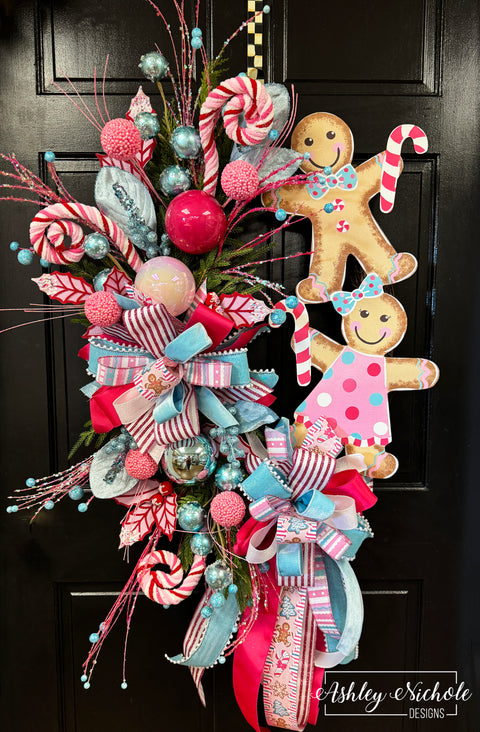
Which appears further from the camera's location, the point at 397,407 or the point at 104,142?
the point at 397,407

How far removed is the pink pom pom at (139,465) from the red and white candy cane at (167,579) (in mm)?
173

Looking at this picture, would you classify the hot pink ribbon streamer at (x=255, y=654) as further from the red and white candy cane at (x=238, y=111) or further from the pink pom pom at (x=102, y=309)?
the red and white candy cane at (x=238, y=111)

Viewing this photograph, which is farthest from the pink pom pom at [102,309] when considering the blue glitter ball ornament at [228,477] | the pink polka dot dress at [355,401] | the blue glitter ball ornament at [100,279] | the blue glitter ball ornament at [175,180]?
the pink polka dot dress at [355,401]

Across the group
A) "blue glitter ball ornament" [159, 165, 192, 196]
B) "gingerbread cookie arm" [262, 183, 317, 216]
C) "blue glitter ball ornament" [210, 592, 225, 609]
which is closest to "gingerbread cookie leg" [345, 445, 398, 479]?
"blue glitter ball ornament" [210, 592, 225, 609]

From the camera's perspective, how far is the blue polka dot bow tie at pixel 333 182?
3.08ft

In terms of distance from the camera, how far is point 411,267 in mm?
958

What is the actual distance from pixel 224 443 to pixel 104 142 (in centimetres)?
57

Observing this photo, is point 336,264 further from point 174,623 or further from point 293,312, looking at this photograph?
point 174,623

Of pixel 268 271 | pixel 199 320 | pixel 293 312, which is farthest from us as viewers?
pixel 268 271

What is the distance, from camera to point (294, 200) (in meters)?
0.94

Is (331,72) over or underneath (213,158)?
over

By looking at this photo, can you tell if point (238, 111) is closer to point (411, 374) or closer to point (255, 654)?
point (411, 374)

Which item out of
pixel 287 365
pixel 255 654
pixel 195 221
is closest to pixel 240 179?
pixel 195 221

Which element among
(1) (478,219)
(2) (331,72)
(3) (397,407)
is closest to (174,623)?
(3) (397,407)
